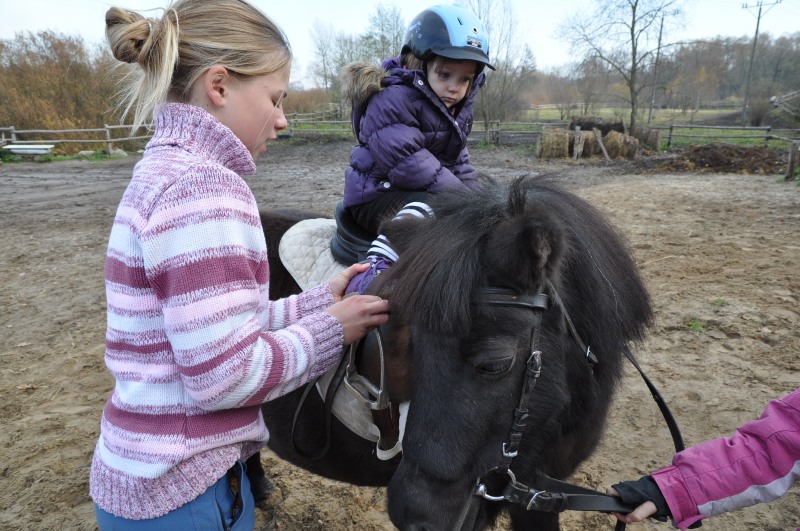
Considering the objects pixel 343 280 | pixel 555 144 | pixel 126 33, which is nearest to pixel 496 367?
pixel 343 280

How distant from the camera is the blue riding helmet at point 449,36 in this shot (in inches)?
95.7

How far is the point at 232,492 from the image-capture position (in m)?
1.38

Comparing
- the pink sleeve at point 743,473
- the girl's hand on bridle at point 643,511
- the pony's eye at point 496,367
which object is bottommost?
the girl's hand on bridle at point 643,511

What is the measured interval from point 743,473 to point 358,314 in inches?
58.3

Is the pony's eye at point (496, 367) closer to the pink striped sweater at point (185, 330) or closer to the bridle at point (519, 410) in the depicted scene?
the bridle at point (519, 410)

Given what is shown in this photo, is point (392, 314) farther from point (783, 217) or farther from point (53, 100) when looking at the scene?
point (53, 100)

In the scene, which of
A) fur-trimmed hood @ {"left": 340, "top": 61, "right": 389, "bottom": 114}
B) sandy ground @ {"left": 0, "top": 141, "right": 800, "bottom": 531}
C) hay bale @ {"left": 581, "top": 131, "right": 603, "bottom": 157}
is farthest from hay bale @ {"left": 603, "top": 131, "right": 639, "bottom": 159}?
fur-trimmed hood @ {"left": 340, "top": 61, "right": 389, "bottom": 114}

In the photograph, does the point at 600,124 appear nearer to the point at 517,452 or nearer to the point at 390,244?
the point at 390,244

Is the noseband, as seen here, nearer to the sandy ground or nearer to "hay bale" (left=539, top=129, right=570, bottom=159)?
the sandy ground

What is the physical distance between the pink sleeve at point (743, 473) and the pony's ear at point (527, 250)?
0.98m

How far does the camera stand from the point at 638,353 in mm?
4359

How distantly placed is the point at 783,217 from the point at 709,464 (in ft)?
27.5

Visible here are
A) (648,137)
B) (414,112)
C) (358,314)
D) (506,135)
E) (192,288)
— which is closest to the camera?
(192,288)

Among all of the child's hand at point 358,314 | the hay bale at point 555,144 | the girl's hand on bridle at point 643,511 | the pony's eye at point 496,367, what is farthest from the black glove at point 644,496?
the hay bale at point 555,144
